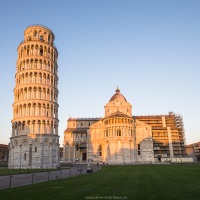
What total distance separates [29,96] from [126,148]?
40090mm

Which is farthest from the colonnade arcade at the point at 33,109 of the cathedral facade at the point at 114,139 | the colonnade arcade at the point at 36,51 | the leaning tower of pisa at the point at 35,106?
the cathedral facade at the point at 114,139

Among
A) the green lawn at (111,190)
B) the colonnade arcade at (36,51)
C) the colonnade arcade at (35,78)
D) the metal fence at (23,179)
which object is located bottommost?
the metal fence at (23,179)

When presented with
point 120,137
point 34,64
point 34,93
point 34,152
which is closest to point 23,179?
point 34,152

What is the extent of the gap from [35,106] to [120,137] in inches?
1371

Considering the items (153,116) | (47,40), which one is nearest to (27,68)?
(47,40)

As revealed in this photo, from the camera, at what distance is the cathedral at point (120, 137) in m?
83.8

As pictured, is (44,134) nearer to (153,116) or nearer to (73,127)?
(73,127)

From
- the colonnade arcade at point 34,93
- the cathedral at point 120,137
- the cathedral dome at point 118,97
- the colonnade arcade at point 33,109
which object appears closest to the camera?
the colonnade arcade at point 33,109

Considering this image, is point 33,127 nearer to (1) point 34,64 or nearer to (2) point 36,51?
(1) point 34,64

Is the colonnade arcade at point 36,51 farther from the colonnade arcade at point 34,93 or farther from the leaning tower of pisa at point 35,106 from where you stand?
the colonnade arcade at point 34,93

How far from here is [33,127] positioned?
2387 inches

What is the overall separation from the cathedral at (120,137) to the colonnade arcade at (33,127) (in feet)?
93.9

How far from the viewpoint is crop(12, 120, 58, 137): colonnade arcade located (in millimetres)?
60344

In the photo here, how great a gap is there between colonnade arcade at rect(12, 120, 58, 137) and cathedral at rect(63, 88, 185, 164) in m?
28.6
